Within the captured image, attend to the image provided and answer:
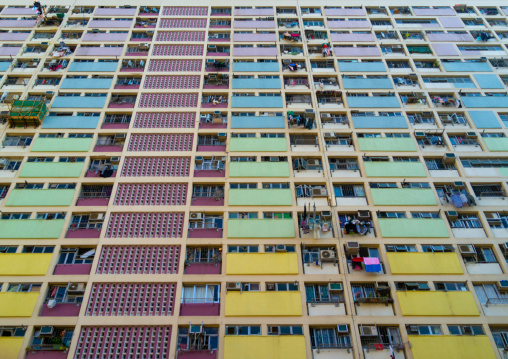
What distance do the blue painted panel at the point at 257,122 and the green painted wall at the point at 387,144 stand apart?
7.01 m

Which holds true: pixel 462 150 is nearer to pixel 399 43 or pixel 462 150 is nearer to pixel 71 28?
pixel 399 43

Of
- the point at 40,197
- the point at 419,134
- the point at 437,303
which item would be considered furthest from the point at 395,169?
the point at 40,197

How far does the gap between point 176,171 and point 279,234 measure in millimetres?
9632

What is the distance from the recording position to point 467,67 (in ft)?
118

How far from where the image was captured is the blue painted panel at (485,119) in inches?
1241

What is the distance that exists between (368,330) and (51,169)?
84.9 ft

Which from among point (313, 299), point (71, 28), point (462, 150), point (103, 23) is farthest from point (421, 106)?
point (71, 28)

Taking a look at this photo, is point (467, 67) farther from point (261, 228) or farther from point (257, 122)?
point (261, 228)

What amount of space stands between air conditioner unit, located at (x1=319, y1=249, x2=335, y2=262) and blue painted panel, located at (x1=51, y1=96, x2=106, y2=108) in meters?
23.3

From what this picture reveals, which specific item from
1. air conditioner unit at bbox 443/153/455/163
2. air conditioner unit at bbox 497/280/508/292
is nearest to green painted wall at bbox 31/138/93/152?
air conditioner unit at bbox 443/153/455/163

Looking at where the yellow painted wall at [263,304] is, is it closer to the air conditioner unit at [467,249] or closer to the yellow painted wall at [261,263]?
the yellow painted wall at [261,263]

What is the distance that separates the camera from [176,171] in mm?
28656

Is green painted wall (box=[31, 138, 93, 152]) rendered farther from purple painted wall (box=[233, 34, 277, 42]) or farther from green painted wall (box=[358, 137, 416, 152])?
green painted wall (box=[358, 137, 416, 152])

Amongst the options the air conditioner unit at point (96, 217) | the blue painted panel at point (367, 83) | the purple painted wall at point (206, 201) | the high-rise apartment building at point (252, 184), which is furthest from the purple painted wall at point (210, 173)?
the blue painted panel at point (367, 83)
